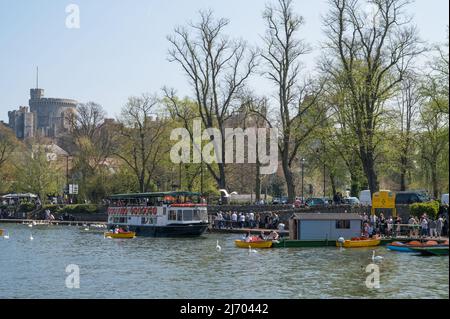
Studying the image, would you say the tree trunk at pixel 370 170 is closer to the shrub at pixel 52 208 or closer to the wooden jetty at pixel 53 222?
the wooden jetty at pixel 53 222

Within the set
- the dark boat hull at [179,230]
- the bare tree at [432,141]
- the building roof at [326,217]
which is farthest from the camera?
the dark boat hull at [179,230]

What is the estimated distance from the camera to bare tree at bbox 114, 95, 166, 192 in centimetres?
8575

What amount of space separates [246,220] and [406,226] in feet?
61.8

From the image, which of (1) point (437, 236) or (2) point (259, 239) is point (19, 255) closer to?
(2) point (259, 239)

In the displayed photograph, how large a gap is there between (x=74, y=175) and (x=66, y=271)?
234 feet

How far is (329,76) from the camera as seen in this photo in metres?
60.7

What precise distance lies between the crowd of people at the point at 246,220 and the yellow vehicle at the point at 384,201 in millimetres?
10115

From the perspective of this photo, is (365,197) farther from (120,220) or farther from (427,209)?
(120,220)

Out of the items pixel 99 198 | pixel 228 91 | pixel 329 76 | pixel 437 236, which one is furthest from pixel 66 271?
pixel 99 198

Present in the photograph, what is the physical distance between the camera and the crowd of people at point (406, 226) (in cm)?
4556

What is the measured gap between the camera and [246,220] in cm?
6562

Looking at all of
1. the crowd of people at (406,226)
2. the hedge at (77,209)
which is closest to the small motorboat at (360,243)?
the crowd of people at (406,226)

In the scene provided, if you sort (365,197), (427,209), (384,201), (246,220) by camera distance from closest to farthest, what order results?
(427,209), (384,201), (365,197), (246,220)

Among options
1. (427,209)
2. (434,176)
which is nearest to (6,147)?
(434,176)
